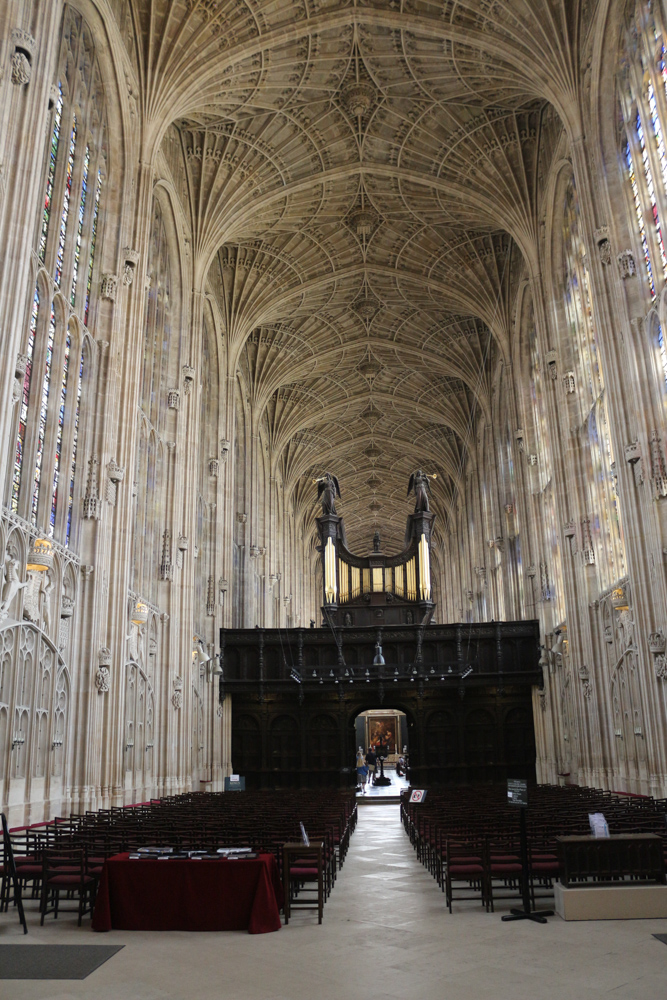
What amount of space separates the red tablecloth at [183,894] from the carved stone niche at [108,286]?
48.9ft

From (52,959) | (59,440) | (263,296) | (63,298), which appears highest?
(263,296)

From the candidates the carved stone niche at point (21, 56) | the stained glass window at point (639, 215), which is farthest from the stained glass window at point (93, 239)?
the stained glass window at point (639, 215)

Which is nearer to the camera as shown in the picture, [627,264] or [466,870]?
[466,870]

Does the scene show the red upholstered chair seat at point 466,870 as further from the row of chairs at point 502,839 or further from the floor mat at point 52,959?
the floor mat at point 52,959

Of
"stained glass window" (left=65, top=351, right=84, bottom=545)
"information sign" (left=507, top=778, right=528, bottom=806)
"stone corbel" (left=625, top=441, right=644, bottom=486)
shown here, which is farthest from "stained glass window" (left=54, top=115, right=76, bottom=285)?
"information sign" (left=507, top=778, right=528, bottom=806)

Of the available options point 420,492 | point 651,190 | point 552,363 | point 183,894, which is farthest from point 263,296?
point 183,894

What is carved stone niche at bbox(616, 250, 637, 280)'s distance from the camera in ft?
61.4

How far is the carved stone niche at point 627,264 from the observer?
61.4 ft

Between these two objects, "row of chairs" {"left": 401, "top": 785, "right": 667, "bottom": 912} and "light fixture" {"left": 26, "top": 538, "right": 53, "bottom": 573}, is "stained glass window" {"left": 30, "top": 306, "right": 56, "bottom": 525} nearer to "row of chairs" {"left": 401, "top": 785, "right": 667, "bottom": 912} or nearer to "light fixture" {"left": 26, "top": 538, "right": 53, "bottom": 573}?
"light fixture" {"left": 26, "top": 538, "right": 53, "bottom": 573}

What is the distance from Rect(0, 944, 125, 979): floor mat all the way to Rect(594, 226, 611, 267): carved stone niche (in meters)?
17.9

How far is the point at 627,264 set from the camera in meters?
18.7

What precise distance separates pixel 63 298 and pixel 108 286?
2392 millimetres

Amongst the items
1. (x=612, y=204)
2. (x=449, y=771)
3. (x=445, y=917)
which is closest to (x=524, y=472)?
(x=449, y=771)

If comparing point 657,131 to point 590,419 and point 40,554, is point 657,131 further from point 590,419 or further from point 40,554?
point 40,554
